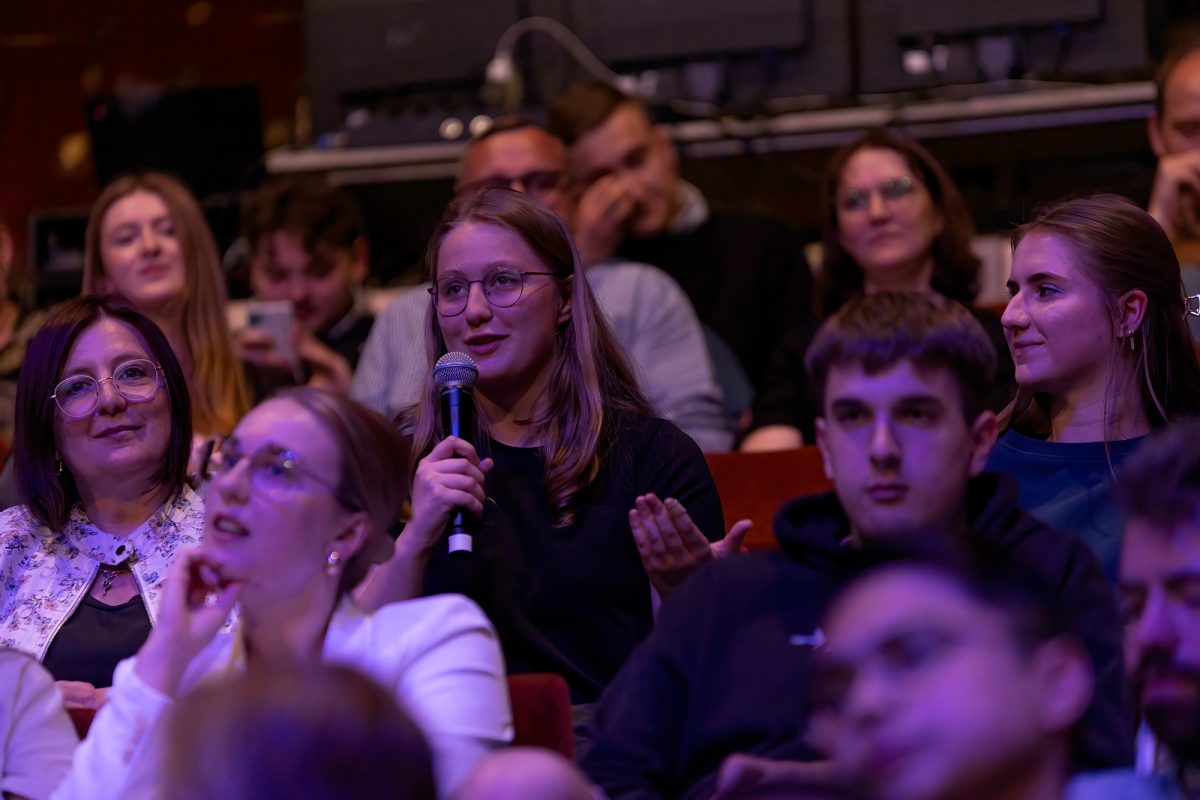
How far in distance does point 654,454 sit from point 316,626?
27.1 inches

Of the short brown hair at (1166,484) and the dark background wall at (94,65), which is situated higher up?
the dark background wall at (94,65)

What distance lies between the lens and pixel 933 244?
3201mm

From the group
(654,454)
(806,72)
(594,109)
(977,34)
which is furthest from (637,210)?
(654,454)

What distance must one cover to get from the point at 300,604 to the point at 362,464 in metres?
0.17

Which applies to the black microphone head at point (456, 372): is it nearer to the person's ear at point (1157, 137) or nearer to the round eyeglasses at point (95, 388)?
the round eyeglasses at point (95, 388)

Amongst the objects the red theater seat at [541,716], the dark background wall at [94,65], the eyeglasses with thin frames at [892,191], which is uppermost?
the dark background wall at [94,65]

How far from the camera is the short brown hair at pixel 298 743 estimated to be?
3.86ft

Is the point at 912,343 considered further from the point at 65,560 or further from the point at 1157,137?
the point at 1157,137

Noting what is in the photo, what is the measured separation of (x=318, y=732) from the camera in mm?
1188

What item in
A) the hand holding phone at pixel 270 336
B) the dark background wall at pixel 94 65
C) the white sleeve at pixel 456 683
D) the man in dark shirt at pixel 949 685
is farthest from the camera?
the dark background wall at pixel 94 65

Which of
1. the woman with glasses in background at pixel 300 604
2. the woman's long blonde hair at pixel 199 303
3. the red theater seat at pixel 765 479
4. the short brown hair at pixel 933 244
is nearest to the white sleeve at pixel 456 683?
the woman with glasses in background at pixel 300 604

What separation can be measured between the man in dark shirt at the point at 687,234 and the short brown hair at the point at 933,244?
336mm

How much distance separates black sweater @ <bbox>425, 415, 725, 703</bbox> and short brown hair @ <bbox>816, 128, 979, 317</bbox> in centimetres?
102

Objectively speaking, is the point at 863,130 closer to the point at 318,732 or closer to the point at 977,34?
the point at 977,34
